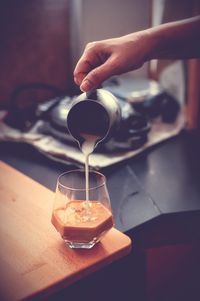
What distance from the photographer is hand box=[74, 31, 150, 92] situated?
1213 millimetres

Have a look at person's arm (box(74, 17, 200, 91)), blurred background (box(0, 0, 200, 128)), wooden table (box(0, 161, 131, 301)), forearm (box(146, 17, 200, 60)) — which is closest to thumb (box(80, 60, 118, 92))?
person's arm (box(74, 17, 200, 91))

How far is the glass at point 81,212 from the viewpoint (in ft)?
3.18

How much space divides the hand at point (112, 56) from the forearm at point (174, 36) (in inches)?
1.9

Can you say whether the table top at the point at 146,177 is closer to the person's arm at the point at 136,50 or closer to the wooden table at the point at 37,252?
the wooden table at the point at 37,252

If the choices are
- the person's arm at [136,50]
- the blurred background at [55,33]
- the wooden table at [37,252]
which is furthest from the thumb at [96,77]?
the blurred background at [55,33]

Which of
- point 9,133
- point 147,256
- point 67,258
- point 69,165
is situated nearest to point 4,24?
point 9,133

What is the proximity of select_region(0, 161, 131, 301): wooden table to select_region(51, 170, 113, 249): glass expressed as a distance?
0.12ft

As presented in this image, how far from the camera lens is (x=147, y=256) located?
1373 mm

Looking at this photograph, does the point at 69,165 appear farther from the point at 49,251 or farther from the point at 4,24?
the point at 4,24

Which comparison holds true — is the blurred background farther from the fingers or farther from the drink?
the drink

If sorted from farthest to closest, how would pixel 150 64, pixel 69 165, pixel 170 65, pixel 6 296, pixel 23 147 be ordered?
pixel 150 64, pixel 170 65, pixel 23 147, pixel 69 165, pixel 6 296

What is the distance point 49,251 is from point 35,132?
0.90m

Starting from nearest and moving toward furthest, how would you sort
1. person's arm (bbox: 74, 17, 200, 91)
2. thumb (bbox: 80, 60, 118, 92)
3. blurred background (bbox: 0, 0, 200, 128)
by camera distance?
thumb (bbox: 80, 60, 118, 92), person's arm (bbox: 74, 17, 200, 91), blurred background (bbox: 0, 0, 200, 128)

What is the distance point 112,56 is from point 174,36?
252 millimetres
